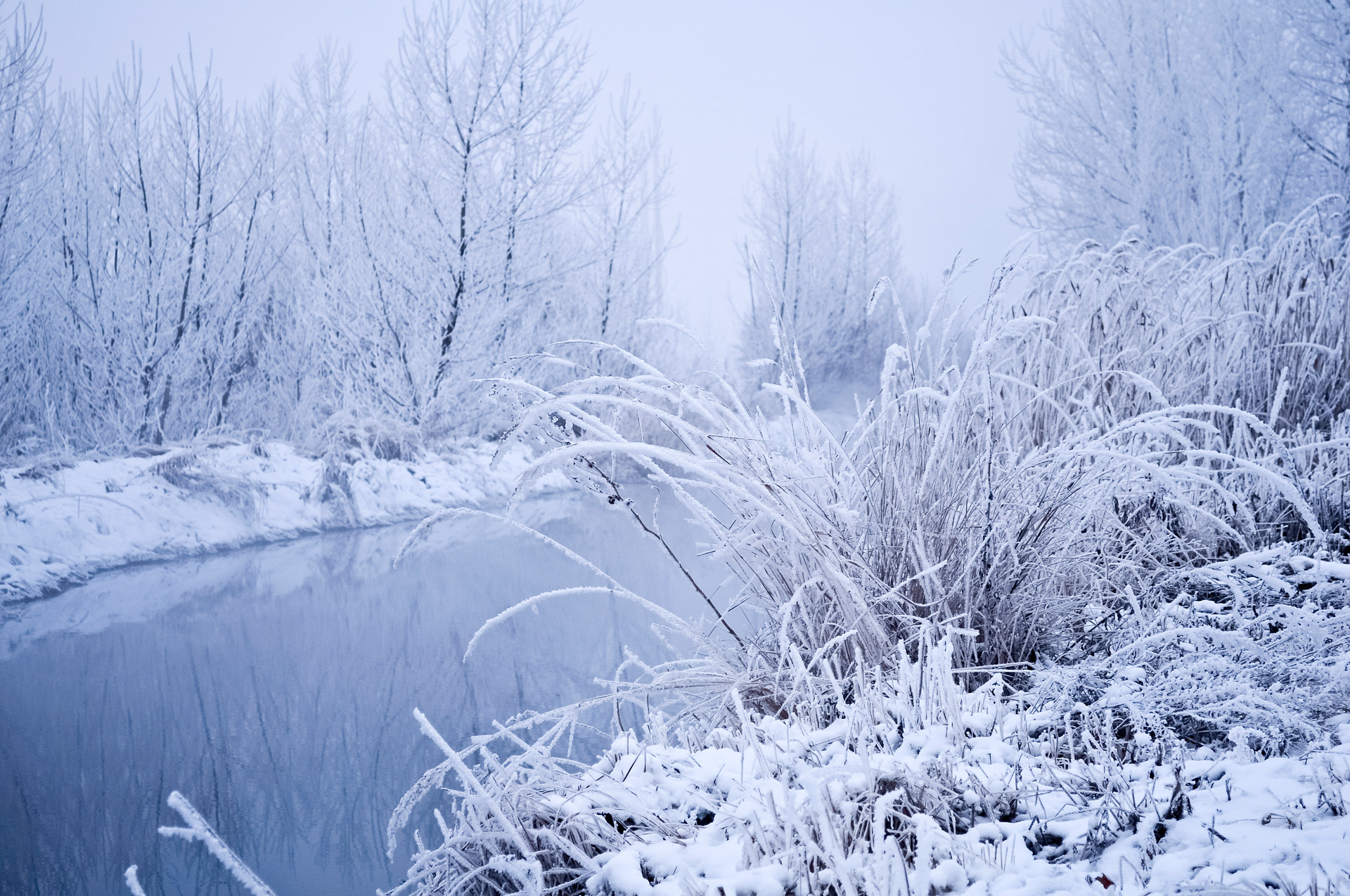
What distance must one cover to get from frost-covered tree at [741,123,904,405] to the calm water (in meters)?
9.45

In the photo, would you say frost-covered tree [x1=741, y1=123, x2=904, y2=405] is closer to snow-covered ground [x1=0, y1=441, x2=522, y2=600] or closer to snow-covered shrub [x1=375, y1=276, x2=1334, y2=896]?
snow-covered ground [x1=0, y1=441, x2=522, y2=600]

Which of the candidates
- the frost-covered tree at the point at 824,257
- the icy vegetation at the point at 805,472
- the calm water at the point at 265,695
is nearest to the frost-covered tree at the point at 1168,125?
the icy vegetation at the point at 805,472

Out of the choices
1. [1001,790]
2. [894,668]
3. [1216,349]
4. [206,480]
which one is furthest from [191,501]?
[1216,349]

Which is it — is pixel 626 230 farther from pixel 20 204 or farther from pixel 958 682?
pixel 958 682

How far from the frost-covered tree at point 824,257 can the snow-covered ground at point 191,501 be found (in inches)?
298

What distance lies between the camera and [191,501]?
14.3ft

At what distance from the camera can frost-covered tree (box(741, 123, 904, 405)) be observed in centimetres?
1312

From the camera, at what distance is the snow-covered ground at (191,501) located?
11.3ft

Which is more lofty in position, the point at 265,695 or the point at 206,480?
the point at 206,480

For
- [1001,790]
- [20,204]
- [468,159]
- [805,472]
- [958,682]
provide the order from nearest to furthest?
[1001,790] → [958,682] → [805,472] → [20,204] → [468,159]

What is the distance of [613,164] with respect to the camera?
9812mm

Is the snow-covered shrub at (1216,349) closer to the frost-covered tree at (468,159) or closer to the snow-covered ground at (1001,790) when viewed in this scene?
the snow-covered ground at (1001,790)

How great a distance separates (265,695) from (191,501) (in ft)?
8.93

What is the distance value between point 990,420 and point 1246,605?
18.7 inches
